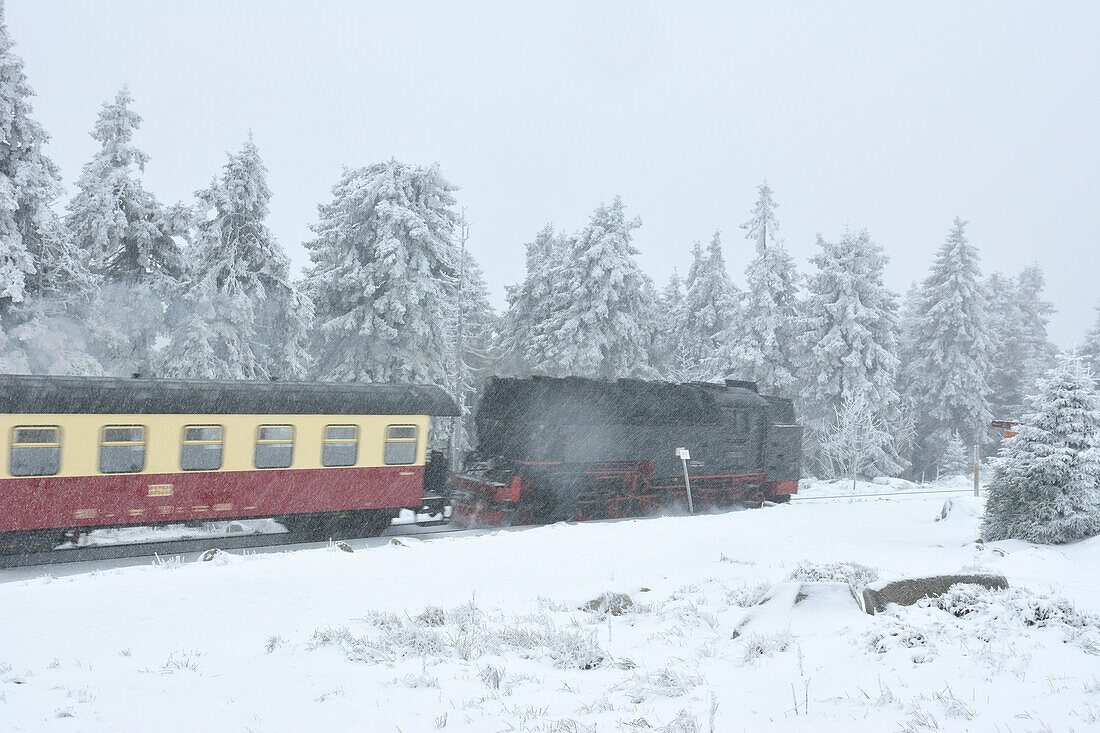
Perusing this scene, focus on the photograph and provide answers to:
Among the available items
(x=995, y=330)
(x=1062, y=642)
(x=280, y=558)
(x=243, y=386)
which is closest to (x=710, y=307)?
(x=995, y=330)

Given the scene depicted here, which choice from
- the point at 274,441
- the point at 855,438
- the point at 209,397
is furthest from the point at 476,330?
the point at 209,397

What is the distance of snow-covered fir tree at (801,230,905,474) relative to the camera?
36406 mm

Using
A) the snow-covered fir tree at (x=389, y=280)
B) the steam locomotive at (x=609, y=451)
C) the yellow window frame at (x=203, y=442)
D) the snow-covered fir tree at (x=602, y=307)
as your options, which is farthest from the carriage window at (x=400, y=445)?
the snow-covered fir tree at (x=602, y=307)

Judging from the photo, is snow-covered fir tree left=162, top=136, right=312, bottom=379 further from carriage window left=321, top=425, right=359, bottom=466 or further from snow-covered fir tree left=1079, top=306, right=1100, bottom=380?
snow-covered fir tree left=1079, top=306, right=1100, bottom=380

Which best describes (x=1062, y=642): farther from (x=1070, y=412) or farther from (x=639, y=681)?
(x=1070, y=412)

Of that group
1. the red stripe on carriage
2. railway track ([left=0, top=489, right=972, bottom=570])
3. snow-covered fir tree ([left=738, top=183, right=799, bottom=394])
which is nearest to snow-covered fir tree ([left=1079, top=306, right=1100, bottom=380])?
snow-covered fir tree ([left=738, top=183, right=799, bottom=394])

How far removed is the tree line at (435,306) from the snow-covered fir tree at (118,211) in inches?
2.6

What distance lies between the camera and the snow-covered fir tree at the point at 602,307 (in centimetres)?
3519

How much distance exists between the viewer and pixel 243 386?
14.8 metres

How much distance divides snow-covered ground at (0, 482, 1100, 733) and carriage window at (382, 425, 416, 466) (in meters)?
5.95

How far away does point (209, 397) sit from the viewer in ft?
47.1

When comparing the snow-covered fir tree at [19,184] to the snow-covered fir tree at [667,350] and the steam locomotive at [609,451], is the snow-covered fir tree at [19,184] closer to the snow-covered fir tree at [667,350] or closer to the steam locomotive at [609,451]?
the steam locomotive at [609,451]

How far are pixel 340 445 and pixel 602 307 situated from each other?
20417 millimetres

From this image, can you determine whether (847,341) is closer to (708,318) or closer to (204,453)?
(708,318)
